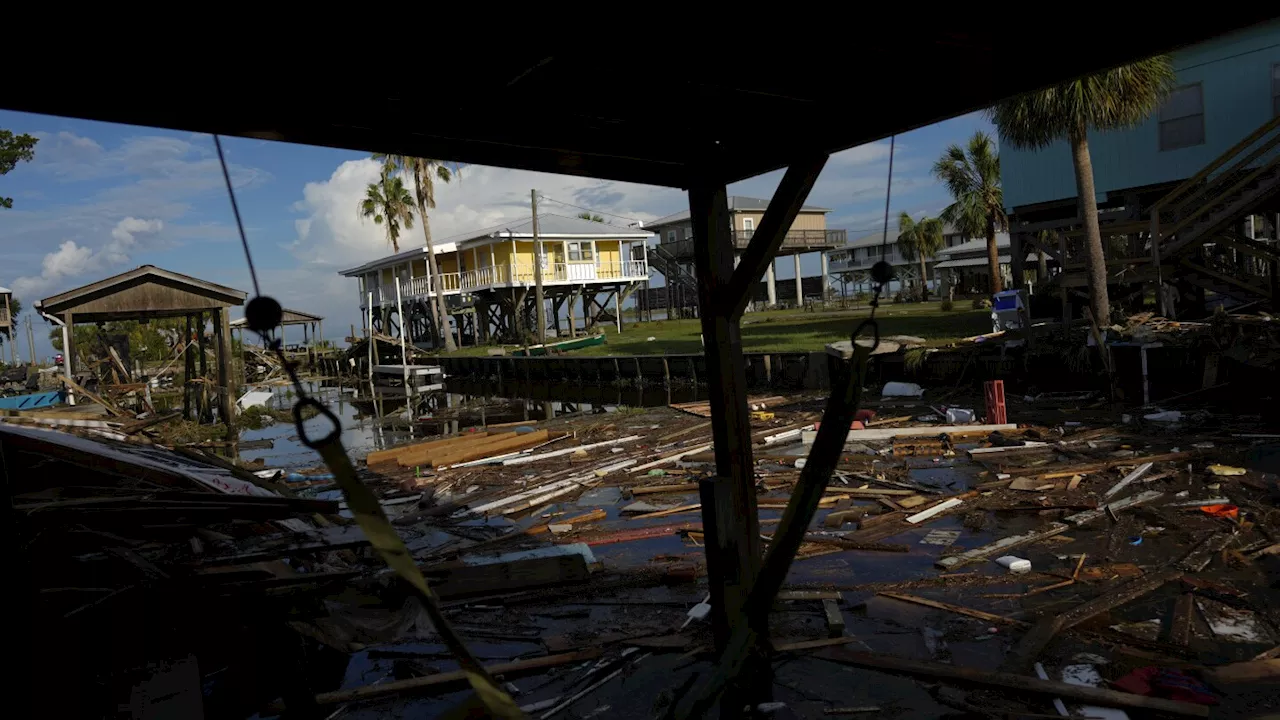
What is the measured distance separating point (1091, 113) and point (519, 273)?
33.6 metres

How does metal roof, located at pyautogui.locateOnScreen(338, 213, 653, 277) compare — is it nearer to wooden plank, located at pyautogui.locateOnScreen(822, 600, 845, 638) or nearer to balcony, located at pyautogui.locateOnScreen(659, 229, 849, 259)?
balcony, located at pyautogui.locateOnScreen(659, 229, 849, 259)

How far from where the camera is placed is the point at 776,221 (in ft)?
16.9

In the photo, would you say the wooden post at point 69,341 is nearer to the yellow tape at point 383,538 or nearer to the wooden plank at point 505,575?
the wooden plank at point 505,575

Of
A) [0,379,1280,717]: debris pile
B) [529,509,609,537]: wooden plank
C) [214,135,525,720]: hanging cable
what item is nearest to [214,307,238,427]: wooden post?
[0,379,1280,717]: debris pile

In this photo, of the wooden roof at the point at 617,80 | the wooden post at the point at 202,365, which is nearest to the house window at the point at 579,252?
the wooden post at the point at 202,365

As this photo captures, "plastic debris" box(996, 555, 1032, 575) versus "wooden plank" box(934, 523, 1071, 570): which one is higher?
"plastic debris" box(996, 555, 1032, 575)

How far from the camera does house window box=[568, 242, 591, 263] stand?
162ft

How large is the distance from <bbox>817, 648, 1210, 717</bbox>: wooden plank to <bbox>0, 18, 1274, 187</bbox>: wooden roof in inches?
143

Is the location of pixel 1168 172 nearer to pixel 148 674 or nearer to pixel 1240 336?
pixel 1240 336

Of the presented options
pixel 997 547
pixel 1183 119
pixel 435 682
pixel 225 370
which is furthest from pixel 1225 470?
pixel 225 370

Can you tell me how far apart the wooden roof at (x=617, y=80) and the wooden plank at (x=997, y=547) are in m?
4.92

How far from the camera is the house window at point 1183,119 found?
2405 centimetres

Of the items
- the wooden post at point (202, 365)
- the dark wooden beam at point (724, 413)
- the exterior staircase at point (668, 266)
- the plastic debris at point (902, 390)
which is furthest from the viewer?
the exterior staircase at point (668, 266)

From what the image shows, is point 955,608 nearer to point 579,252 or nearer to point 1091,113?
point 1091,113
